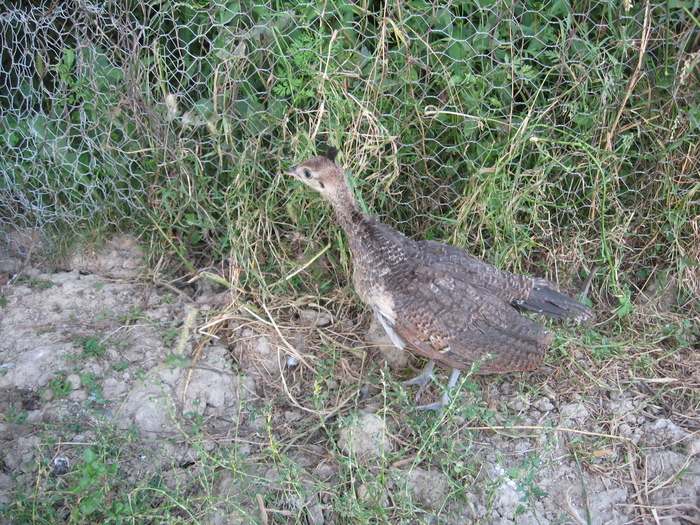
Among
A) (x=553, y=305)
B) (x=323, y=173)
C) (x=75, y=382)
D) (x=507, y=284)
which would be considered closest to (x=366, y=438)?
(x=507, y=284)

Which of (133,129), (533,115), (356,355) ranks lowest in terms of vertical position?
(356,355)

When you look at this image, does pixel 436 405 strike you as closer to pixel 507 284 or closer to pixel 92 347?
pixel 507 284

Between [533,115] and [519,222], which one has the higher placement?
[533,115]

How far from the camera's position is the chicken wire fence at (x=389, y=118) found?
3180mm

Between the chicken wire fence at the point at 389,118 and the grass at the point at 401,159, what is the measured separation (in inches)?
0.7

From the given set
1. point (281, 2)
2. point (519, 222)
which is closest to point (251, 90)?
point (281, 2)

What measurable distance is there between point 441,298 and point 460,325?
0.17 meters

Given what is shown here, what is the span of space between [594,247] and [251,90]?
2440 mm

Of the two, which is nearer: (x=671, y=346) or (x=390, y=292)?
(x=390, y=292)

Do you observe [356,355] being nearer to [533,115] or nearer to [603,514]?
[603,514]

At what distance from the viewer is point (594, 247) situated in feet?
11.4

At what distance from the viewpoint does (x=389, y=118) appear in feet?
11.1

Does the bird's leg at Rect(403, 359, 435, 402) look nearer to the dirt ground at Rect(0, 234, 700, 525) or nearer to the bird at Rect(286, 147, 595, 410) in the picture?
the bird at Rect(286, 147, 595, 410)

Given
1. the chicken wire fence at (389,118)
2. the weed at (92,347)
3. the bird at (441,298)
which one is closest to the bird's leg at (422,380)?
the bird at (441,298)
